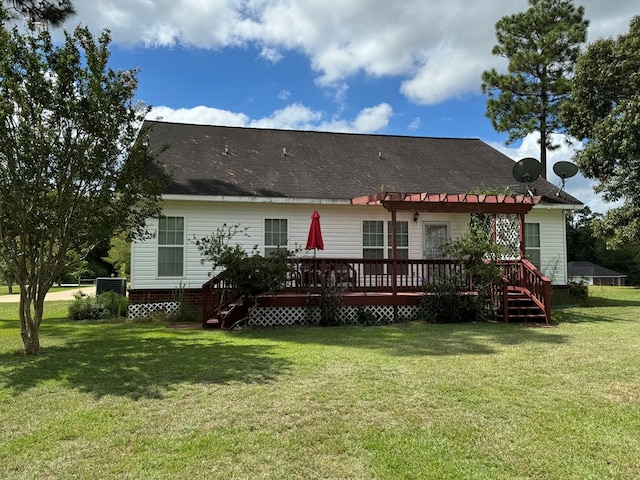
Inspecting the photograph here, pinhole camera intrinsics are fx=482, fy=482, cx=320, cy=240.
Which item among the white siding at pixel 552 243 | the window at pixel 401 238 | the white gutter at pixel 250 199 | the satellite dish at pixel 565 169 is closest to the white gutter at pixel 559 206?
the white siding at pixel 552 243

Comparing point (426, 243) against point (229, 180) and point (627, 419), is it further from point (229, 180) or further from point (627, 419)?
point (627, 419)

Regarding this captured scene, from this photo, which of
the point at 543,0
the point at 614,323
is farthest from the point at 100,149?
the point at 543,0

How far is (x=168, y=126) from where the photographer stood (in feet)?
54.4

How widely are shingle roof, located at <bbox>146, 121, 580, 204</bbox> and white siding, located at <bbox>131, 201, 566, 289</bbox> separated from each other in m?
0.51

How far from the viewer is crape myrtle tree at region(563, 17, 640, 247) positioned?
15766 mm

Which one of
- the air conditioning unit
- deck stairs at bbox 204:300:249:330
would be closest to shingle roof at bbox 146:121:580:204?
deck stairs at bbox 204:300:249:330

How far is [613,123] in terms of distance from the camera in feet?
53.1

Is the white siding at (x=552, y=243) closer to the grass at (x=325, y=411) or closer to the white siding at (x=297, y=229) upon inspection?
the white siding at (x=297, y=229)

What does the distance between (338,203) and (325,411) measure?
31.2 feet

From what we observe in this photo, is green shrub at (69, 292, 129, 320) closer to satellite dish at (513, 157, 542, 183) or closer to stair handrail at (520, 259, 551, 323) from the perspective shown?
stair handrail at (520, 259, 551, 323)

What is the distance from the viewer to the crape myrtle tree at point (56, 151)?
686 centimetres

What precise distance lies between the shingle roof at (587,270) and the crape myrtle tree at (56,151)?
4415cm

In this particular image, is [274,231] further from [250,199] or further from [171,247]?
[171,247]

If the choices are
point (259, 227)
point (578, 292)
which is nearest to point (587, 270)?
point (578, 292)
